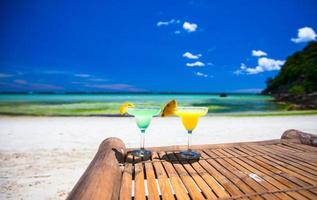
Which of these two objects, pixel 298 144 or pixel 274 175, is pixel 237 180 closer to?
pixel 274 175

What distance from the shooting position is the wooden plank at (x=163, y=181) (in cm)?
117

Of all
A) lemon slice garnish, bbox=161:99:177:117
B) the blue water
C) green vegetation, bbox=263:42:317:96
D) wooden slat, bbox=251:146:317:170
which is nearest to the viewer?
wooden slat, bbox=251:146:317:170

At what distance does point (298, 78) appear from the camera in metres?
43.5

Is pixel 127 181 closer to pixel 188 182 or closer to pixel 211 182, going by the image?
pixel 188 182

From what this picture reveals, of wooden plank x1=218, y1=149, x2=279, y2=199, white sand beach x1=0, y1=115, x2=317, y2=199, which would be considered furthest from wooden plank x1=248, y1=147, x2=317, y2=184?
white sand beach x1=0, y1=115, x2=317, y2=199

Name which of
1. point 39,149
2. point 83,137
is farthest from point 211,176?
point 83,137

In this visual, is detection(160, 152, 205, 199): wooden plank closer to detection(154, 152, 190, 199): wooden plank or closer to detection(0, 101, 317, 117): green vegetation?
detection(154, 152, 190, 199): wooden plank

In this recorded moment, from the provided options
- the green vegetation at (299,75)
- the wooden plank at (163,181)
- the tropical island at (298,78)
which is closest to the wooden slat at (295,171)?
the wooden plank at (163,181)

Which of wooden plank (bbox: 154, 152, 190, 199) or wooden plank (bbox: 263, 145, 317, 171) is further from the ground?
wooden plank (bbox: 263, 145, 317, 171)

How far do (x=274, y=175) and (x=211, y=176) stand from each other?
38 cm

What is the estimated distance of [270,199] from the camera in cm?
113

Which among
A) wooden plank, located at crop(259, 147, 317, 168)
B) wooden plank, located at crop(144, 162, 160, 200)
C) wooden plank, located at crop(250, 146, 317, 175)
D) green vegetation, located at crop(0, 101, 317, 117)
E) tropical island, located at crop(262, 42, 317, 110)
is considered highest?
tropical island, located at crop(262, 42, 317, 110)

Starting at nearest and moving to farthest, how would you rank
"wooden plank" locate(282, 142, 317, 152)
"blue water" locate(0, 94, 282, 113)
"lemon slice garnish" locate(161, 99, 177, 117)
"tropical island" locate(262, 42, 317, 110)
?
"lemon slice garnish" locate(161, 99, 177, 117) < "wooden plank" locate(282, 142, 317, 152) < "blue water" locate(0, 94, 282, 113) < "tropical island" locate(262, 42, 317, 110)

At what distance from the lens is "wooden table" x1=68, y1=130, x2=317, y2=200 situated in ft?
3.84
